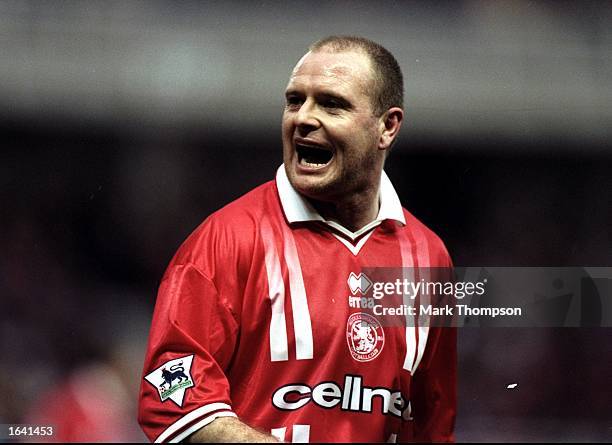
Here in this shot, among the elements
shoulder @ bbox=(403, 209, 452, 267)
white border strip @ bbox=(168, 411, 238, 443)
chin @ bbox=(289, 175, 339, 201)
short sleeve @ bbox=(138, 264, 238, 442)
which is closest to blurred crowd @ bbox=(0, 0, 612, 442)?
shoulder @ bbox=(403, 209, 452, 267)

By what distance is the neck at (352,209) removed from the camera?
70.0 inches

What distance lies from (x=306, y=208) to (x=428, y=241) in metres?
0.28

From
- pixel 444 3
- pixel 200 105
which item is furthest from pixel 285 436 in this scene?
pixel 444 3

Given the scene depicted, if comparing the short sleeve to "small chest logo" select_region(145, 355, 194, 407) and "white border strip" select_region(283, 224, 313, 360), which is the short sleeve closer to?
"small chest logo" select_region(145, 355, 194, 407)

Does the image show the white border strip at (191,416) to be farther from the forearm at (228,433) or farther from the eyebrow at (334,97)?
the eyebrow at (334,97)

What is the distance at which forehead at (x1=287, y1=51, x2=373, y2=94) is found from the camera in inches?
66.3

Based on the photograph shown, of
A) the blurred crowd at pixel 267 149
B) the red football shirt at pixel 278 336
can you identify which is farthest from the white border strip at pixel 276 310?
the blurred crowd at pixel 267 149

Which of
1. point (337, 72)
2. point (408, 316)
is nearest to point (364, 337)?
point (408, 316)

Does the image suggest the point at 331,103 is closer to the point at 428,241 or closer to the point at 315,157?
the point at 315,157

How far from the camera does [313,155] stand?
1721mm

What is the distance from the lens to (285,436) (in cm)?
170

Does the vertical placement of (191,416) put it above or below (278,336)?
below

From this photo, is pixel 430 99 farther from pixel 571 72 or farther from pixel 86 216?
pixel 86 216

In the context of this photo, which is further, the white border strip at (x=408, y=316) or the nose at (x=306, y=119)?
the white border strip at (x=408, y=316)
